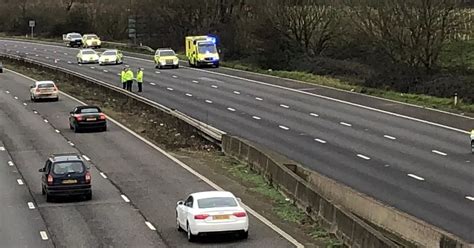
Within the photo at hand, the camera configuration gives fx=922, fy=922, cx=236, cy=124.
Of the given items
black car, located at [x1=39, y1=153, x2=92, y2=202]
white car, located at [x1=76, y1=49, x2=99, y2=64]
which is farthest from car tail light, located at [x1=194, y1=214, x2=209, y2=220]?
white car, located at [x1=76, y1=49, x2=99, y2=64]

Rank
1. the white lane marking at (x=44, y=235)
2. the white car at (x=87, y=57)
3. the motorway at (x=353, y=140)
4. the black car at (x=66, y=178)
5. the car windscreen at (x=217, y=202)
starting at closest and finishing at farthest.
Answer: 1. the car windscreen at (x=217, y=202)
2. the white lane marking at (x=44, y=235)
3. the motorway at (x=353, y=140)
4. the black car at (x=66, y=178)
5. the white car at (x=87, y=57)

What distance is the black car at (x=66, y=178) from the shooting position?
92.5 feet

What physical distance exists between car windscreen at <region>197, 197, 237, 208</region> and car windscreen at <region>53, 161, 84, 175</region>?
7369 mm

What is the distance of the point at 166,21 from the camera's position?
108 m

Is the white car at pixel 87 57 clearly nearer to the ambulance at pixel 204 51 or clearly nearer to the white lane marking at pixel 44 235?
the ambulance at pixel 204 51

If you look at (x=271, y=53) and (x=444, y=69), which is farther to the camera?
(x=271, y=53)

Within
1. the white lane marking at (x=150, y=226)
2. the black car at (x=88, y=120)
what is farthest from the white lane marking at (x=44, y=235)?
the black car at (x=88, y=120)

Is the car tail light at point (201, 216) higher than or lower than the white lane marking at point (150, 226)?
higher

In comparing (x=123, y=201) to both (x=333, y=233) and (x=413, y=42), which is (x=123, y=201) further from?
(x=413, y=42)

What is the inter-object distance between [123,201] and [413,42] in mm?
38777

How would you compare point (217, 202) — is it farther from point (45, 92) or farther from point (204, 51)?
point (204, 51)

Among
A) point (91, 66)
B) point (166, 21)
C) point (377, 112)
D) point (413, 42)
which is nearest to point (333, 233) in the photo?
point (377, 112)

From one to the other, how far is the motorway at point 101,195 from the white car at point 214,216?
43 centimetres

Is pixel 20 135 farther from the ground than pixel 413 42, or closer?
closer
